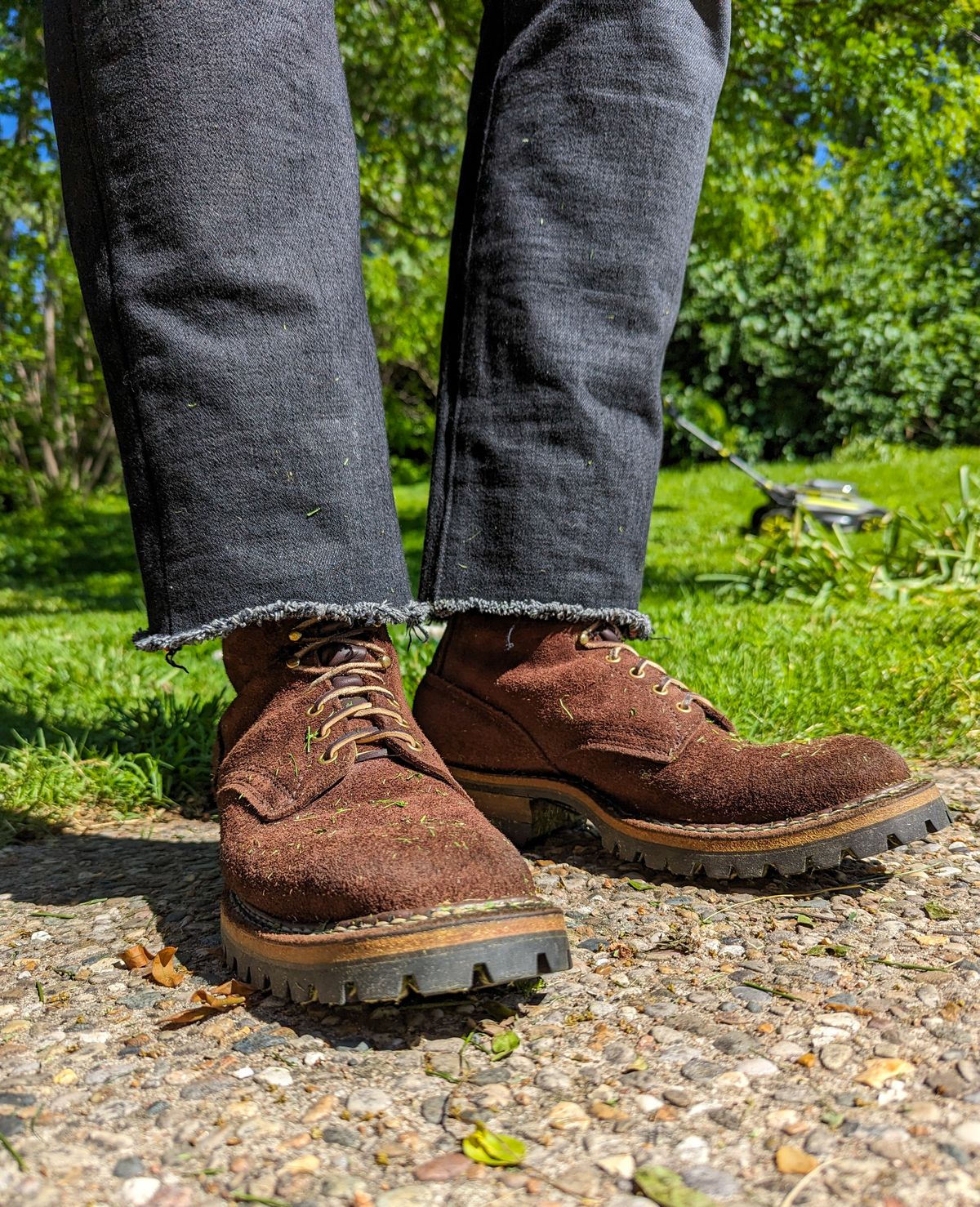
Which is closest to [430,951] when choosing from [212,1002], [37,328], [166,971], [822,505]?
[212,1002]

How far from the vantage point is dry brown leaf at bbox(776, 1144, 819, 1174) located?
84 centimetres

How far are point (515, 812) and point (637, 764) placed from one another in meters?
0.24

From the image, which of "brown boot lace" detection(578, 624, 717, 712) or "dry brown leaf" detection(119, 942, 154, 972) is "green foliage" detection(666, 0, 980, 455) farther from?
"dry brown leaf" detection(119, 942, 154, 972)

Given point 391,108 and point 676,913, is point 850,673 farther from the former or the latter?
point 391,108

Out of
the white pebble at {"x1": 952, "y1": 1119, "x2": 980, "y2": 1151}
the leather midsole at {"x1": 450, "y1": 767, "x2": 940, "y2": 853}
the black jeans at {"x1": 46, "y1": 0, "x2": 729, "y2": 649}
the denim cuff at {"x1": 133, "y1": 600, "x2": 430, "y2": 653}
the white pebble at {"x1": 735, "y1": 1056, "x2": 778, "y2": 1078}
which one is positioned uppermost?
the black jeans at {"x1": 46, "y1": 0, "x2": 729, "y2": 649}

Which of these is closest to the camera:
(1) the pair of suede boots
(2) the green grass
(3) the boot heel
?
(1) the pair of suede boots

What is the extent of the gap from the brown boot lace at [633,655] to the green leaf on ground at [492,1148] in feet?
2.46

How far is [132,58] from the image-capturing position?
48.7 inches

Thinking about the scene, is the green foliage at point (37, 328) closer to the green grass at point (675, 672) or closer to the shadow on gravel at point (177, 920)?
the green grass at point (675, 672)

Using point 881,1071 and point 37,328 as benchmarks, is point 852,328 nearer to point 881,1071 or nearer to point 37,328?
point 37,328

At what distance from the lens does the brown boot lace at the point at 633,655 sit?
155cm

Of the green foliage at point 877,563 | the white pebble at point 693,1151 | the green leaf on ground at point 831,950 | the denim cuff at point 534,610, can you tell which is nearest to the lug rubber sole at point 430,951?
the white pebble at point 693,1151

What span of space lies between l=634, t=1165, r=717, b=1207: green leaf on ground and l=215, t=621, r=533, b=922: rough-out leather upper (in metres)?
0.31

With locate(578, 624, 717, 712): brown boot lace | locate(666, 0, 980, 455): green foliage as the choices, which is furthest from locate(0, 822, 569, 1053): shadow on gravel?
locate(666, 0, 980, 455): green foliage
